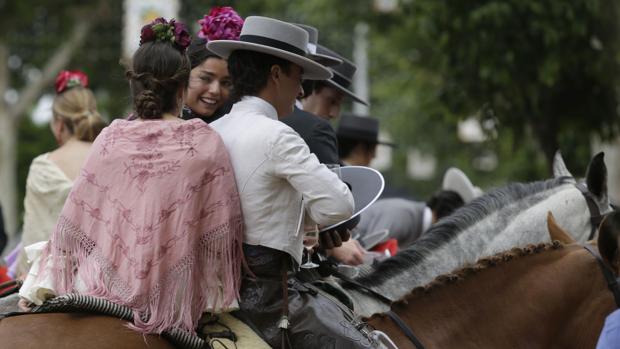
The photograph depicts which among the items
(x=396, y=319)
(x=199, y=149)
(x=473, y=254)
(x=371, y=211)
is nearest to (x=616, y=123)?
(x=371, y=211)

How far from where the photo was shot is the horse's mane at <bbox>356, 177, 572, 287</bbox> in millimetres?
5516

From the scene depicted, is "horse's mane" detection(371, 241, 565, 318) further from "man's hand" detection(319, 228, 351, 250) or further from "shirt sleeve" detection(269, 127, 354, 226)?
"shirt sleeve" detection(269, 127, 354, 226)

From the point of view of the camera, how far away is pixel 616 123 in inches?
478

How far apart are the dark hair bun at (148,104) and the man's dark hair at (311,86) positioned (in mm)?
1787

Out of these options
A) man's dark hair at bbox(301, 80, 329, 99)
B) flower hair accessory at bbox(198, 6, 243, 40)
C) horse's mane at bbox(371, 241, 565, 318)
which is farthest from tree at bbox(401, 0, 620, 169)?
flower hair accessory at bbox(198, 6, 243, 40)

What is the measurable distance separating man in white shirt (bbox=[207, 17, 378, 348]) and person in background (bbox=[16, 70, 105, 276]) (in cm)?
238

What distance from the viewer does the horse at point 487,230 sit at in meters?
5.48

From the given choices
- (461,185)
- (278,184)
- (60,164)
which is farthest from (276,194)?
(461,185)

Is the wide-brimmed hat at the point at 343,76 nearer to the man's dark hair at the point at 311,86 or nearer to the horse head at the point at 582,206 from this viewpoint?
the man's dark hair at the point at 311,86

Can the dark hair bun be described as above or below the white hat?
above

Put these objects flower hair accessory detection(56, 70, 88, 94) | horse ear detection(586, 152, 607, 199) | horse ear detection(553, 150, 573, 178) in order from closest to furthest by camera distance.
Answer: horse ear detection(586, 152, 607, 199) → horse ear detection(553, 150, 573, 178) → flower hair accessory detection(56, 70, 88, 94)

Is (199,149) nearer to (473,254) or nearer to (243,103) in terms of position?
(243,103)

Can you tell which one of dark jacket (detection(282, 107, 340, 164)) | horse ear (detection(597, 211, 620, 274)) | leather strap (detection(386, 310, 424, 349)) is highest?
dark jacket (detection(282, 107, 340, 164))

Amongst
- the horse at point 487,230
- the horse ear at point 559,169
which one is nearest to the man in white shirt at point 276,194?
the horse at point 487,230
